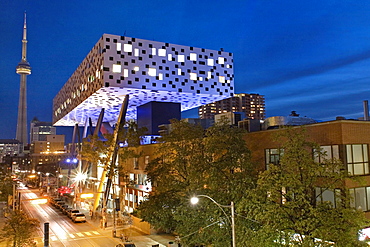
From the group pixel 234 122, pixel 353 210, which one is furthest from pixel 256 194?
pixel 234 122

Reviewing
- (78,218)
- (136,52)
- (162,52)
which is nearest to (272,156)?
(78,218)

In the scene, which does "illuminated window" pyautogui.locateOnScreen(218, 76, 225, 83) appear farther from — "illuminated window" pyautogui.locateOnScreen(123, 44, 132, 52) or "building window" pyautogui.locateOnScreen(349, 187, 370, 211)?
"building window" pyautogui.locateOnScreen(349, 187, 370, 211)

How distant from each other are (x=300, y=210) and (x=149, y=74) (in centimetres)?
5002

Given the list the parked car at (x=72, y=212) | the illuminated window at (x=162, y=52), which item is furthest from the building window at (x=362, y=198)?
the illuminated window at (x=162, y=52)

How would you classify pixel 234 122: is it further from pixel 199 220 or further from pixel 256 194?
pixel 256 194

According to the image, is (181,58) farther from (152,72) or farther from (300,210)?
(300,210)

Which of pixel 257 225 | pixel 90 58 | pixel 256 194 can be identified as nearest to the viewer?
pixel 256 194

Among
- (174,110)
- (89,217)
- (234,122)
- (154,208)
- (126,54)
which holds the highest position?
(126,54)

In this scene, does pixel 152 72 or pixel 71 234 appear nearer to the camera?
pixel 71 234

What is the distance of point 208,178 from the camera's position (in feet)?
85.0

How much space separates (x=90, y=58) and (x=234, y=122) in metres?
37.0

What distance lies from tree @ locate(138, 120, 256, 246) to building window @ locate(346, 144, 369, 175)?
7.33m

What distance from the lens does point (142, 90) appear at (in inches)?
2532

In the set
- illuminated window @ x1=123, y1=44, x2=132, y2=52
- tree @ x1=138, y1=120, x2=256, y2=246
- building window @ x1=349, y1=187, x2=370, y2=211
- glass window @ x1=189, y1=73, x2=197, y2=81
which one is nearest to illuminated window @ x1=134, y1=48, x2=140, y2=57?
illuminated window @ x1=123, y1=44, x2=132, y2=52
